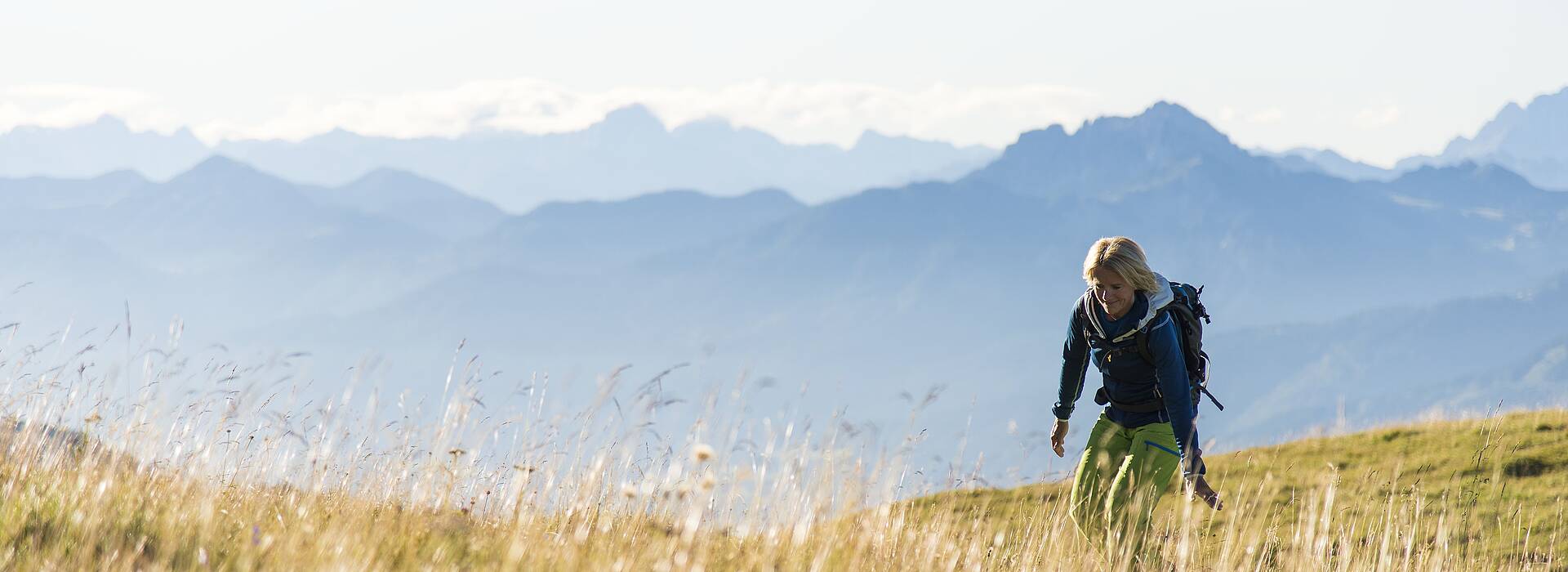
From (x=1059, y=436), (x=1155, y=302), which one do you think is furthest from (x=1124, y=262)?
(x=1059, y=436)

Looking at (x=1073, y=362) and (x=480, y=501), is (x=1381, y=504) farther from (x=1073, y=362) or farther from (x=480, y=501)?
(x=480, y=501)

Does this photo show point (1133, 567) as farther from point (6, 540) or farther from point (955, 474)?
point (6, 540)

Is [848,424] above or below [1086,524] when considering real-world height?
above

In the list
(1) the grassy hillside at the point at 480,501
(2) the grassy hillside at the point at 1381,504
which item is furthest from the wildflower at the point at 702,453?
(2) the grassy hillside at the point at 1381,504

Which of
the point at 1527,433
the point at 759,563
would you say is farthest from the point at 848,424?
the point at 1527,433

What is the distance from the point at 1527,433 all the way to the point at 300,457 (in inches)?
591

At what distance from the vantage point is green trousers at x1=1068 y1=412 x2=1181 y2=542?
16.3 ft

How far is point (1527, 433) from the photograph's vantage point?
14.4 meters

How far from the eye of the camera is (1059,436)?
570cm

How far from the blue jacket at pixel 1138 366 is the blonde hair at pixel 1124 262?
0.39 ft

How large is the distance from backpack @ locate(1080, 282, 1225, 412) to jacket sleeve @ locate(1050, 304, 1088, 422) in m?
0.13

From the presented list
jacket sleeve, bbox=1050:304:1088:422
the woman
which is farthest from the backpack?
jacket sleeve, bbox=1050:304:1088:422

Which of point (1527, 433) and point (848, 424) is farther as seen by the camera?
point (1527, 433)

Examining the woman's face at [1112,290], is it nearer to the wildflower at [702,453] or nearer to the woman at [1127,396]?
the woman at [1127,396]
